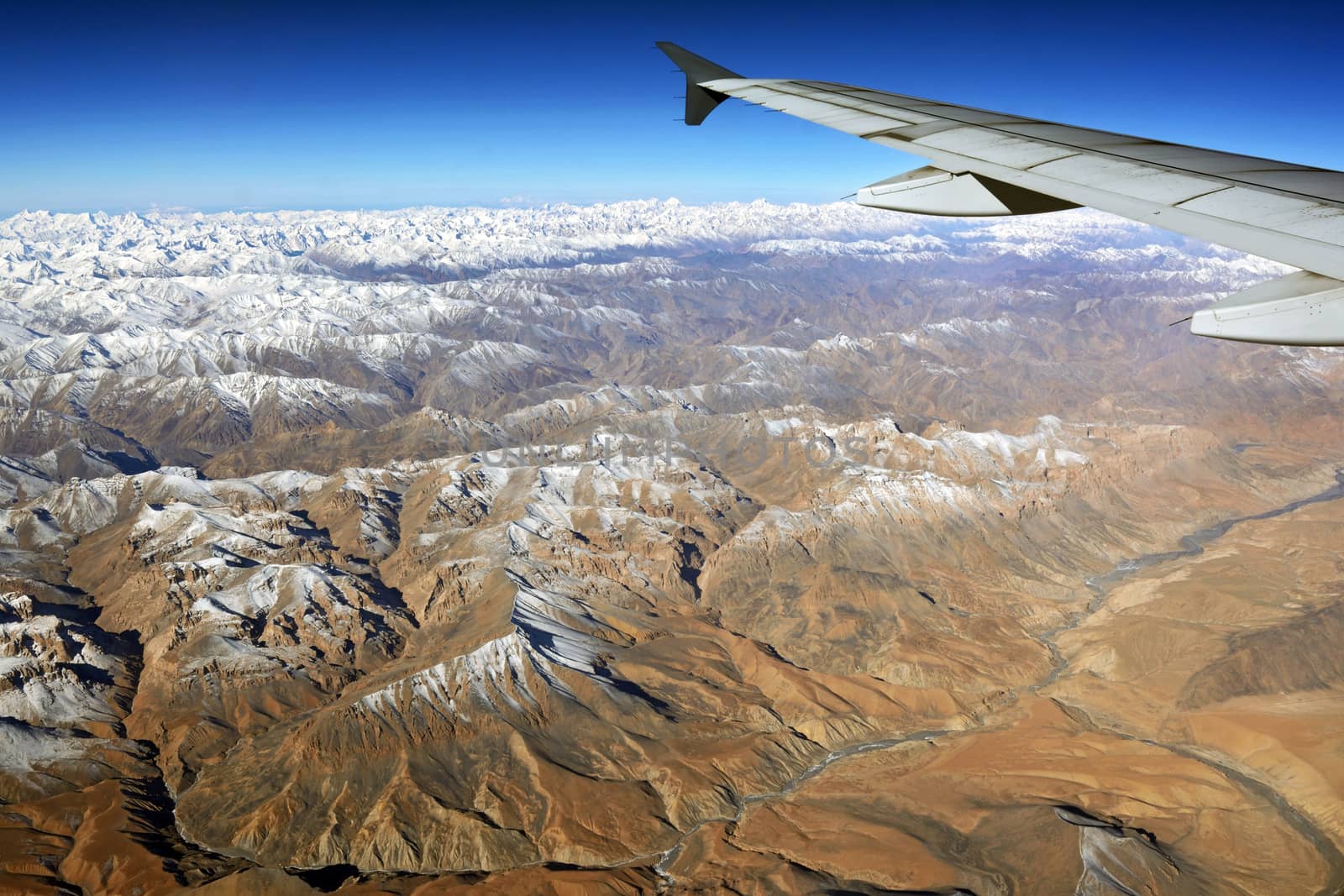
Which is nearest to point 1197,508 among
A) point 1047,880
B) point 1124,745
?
point 1124,745

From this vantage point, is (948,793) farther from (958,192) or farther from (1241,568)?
(1241,568)

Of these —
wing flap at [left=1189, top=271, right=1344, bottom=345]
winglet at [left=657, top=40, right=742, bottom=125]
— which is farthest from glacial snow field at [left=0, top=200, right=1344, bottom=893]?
wing flap at [left=1189, top=271, right=1344, bottom=345]

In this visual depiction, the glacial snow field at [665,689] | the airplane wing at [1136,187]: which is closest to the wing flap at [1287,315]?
the airplane wing at [1136,187]

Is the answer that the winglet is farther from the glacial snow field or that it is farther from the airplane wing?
the glacial snow field

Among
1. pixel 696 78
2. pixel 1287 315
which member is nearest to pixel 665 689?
pixel 696 78

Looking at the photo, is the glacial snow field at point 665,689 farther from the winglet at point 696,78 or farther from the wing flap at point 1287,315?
the wing flap at point 1287,315

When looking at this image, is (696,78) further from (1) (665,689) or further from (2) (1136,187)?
(1) (665,689)
